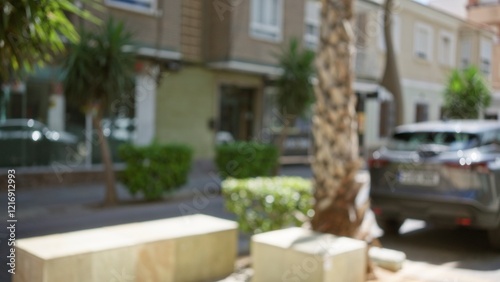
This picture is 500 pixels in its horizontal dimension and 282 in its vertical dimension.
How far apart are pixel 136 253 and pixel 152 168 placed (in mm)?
5465

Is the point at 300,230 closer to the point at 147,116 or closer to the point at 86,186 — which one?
the point at 86,186

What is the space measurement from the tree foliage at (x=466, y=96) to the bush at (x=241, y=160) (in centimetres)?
952

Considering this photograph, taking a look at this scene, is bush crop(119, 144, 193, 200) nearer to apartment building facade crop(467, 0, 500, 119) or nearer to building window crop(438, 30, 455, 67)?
apartment building facade crop(467, 0, 500, 119)

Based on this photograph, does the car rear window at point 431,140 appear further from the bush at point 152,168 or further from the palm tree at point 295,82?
the palm tree at point 295,82

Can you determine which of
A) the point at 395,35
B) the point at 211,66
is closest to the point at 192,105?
the point at 211,66

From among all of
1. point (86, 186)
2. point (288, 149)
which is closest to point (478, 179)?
point (86, 186)

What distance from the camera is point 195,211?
9.22 metres

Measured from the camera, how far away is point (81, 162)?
12.8m

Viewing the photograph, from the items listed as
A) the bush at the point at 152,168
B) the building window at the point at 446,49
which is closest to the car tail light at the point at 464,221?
the bush at the point at 152,168

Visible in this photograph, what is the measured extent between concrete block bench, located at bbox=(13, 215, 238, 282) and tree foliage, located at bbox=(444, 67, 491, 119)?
1504 centimetres

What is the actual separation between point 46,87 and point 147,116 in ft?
9.57

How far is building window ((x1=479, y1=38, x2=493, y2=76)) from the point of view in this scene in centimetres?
2912

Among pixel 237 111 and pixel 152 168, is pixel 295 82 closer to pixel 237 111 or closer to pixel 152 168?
pixel 237 111

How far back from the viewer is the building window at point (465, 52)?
29.0 meters
